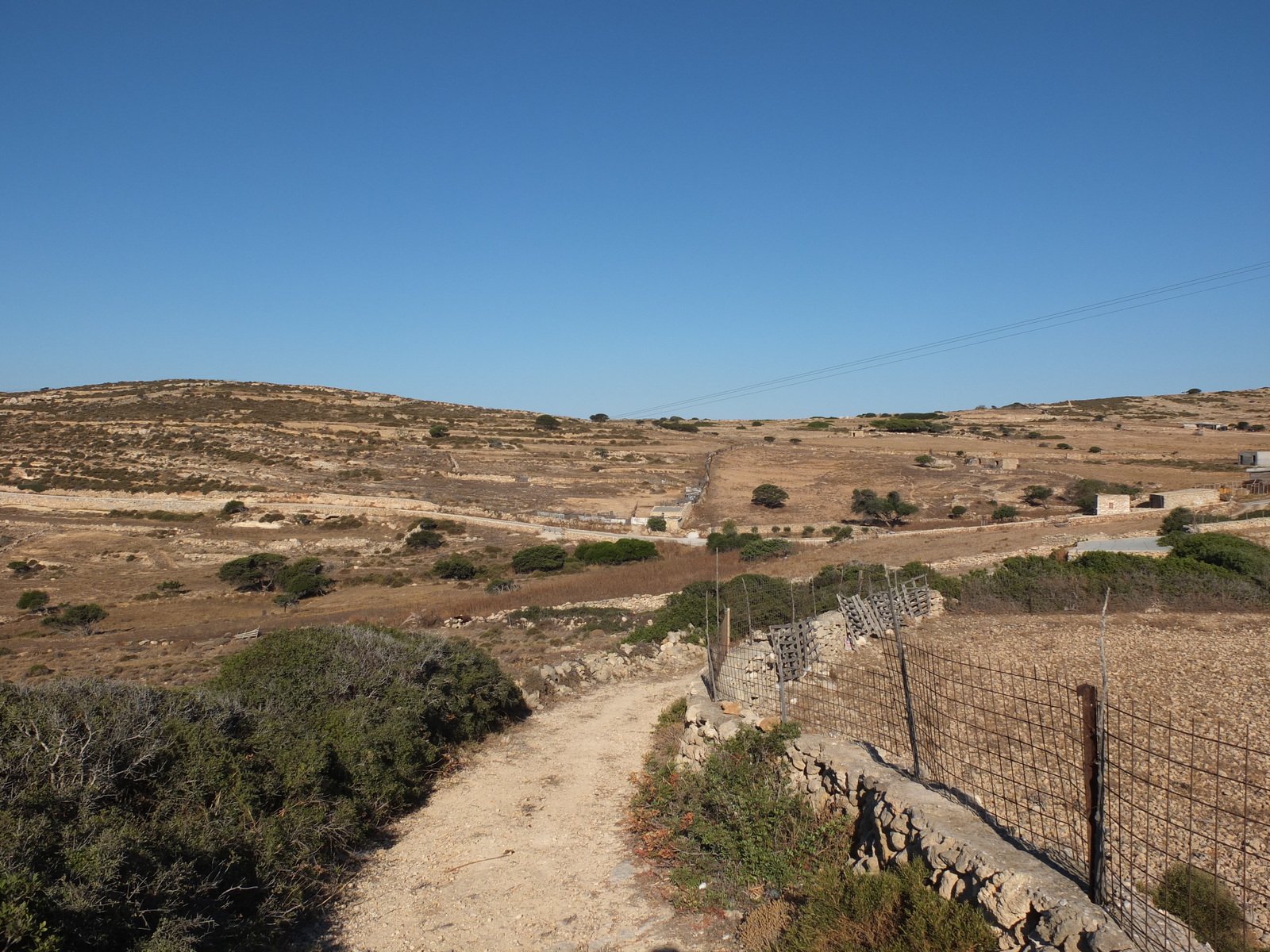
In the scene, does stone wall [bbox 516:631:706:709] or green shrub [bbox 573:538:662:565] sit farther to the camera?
green shrub [bbox 573:538:662:565]

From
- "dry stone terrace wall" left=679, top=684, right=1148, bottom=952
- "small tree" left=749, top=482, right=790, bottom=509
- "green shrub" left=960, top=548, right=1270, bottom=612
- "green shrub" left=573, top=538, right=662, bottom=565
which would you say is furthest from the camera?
"small tree" left=749, top=482, right=790, bottom=509

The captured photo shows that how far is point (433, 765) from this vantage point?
1080cm

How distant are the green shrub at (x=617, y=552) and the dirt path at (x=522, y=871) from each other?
1175 inches

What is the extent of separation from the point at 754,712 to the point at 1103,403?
129 m

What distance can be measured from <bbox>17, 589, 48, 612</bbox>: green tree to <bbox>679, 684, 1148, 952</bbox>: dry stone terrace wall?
38814 millimetres

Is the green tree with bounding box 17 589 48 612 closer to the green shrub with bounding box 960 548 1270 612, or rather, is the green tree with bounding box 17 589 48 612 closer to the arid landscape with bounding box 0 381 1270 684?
the arid landscape with bounding box 0 381 1270 684

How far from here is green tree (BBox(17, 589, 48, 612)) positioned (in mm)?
35125

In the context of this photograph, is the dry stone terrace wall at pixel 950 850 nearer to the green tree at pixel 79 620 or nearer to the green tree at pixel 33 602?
the green tree at pixel 79 620

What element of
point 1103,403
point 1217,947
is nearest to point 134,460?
point 1217,947

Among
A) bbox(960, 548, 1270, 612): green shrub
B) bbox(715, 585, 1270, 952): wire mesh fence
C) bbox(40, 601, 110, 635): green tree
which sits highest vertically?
bbox(960, 548, 1270, 612): green shrub

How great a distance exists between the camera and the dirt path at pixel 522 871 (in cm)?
661

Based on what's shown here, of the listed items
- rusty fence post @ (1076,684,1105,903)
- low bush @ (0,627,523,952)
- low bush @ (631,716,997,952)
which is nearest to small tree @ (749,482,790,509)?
low bush @ (0,627,523,952)

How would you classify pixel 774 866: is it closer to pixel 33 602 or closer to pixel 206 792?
pixel 206 792

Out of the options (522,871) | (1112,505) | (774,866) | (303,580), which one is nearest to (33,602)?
(303,580)
